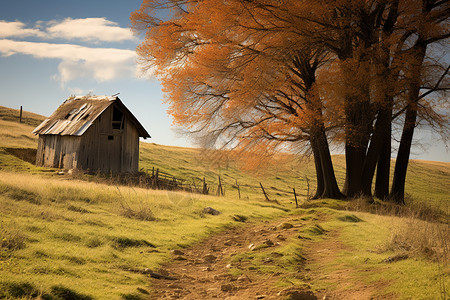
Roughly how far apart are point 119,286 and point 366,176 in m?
17.2

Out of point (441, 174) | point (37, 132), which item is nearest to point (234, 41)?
point (37, 132)

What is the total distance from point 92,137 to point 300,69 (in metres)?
17.6

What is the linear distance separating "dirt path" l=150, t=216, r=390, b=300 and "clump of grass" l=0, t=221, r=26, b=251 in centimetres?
284

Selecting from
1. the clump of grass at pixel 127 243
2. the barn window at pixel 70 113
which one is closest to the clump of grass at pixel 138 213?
the clump of grass at pixel 127 243

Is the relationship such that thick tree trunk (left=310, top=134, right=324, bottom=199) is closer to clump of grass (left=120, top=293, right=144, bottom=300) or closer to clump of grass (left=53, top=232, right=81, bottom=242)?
clump of grass (left=53, top=232, right=81, bottom=242)

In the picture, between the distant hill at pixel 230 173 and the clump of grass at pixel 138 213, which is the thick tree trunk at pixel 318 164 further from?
the clump of grass at pixel 138 213

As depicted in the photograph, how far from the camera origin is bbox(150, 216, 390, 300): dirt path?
21.6 feet

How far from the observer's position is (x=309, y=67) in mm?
21547

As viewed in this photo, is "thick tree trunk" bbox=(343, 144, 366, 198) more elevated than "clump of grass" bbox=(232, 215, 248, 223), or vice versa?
"thick tree trunk" bbox=(343, 144, 366, 198)

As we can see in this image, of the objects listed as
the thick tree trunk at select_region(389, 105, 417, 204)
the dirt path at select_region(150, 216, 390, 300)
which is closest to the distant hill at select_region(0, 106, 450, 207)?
the thick tree trunk at select_region(389, 105, 417, 204)

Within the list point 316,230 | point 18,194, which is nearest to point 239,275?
point 316,230

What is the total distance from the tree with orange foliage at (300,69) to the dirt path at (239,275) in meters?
8.58

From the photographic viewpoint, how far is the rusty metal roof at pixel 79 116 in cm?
2984

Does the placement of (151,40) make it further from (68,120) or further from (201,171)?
(201,171)
